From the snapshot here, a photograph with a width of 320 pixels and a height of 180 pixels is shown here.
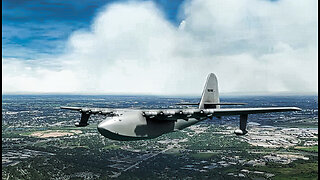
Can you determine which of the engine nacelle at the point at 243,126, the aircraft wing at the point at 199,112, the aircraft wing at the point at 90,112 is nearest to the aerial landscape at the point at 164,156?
the aircraft wing at the point at 90,112

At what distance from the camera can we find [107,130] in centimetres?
2498

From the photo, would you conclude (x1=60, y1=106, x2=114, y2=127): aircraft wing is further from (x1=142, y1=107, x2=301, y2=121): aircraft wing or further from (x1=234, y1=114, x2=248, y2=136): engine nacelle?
(x1=234, y1=114, x2=248, y2=136): engine nacelle

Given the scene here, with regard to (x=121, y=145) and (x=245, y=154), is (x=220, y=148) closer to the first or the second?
(x=245, y=154)

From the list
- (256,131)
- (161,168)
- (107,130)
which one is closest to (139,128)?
(107,130)

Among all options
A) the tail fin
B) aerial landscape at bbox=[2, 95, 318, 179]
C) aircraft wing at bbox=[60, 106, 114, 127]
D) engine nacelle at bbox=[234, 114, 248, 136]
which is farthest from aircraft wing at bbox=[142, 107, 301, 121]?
aerial landscape at bbox=[2, 95, 318, 179]

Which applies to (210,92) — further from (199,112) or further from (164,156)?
(164,156)

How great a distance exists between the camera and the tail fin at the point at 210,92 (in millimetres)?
36250

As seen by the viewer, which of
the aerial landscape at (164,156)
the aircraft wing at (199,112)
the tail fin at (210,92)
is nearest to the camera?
the aircraft wing at (199,112)

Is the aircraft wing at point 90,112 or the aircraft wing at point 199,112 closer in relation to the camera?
the aircraft wing at point 199,112

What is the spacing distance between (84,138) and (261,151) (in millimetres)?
62261

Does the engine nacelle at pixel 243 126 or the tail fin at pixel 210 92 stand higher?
the tail fin at pixel 210 92

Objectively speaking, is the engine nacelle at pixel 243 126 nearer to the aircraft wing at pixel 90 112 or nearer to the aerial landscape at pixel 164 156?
the aircraft wing at pixel 90 112

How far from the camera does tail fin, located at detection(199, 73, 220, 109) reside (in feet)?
119

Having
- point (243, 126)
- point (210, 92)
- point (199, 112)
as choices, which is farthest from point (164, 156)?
point (199, 112)
